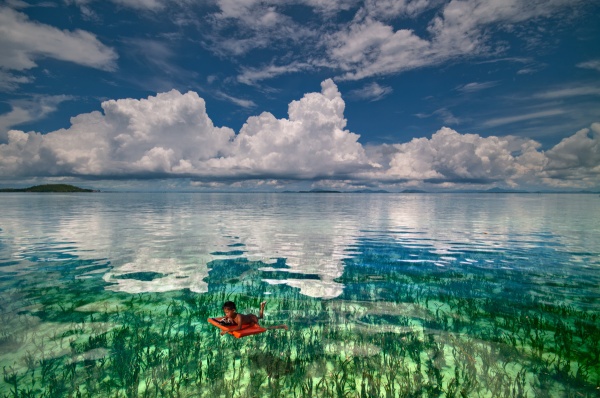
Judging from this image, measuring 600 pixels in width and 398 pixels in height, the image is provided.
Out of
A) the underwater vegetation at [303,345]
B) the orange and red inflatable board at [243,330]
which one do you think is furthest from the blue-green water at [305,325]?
the orange and red inflatable board at [243,330]

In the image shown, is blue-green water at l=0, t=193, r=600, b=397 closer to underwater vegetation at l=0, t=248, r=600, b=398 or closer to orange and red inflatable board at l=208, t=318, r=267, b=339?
underwater vegetation at l=0, t=248, r=600, b=398

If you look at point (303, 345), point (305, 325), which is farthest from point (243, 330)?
point (305, 325)

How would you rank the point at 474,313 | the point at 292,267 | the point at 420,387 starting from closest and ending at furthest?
the point at 420,387 → the point at 474,313 → the point at 292,267

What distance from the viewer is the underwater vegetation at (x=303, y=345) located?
28.3ft

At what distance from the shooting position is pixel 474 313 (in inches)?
546

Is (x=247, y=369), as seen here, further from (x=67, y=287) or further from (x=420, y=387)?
(x=67, y=287)

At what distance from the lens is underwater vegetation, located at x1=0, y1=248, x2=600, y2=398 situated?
8.62m

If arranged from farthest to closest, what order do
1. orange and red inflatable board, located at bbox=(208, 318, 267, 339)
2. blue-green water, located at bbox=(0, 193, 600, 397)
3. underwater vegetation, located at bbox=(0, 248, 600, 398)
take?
orange and red inflatable board, located at bbox=(208, 318, 267, 339) < blue-green water, located at bbox=(0, 193, 600, 397) < underwater vegetation, located at bbox=(0, 248, 600, 398)

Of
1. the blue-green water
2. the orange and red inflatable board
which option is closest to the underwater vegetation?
the blue-green water

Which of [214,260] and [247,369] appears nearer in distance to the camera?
[247,369]

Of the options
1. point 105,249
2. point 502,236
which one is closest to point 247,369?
point 105,249

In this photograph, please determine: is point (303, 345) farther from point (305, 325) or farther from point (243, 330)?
point (243, 330)

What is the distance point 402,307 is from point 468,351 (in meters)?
4.23

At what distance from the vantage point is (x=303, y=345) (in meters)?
10.8
